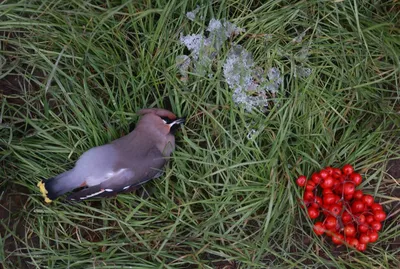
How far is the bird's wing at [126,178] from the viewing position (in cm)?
343

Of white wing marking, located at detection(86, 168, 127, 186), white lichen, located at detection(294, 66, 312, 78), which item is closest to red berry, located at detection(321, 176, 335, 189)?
white lichen, located at detection(294, 66, 312, 78)

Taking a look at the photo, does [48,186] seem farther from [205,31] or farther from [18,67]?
[205,31]

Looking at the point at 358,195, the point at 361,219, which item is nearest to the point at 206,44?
the point at 358,195

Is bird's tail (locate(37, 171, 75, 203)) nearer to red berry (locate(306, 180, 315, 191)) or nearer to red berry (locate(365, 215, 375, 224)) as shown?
red berry (locate(306, 180, 315, 191))

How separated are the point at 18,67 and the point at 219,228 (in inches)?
81.0

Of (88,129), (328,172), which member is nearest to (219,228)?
(328,172)

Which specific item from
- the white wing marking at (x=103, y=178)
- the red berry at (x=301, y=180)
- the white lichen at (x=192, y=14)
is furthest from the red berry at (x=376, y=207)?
Answer: the white lichen at (x=192, y=14)

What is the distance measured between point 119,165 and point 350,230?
175 cm

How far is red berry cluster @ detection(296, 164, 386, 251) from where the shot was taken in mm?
3518

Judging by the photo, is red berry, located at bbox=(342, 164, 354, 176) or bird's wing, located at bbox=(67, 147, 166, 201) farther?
red berry, located at bbox=(342, 164, 354, 176)

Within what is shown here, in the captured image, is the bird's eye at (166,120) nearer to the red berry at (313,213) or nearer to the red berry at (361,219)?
the red berry at (313,213)

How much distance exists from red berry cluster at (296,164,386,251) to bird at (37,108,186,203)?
43.8 inches

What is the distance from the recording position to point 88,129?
12.3 ft

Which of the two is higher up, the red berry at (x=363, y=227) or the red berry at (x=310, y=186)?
the red berry at (x=310, y=186)
